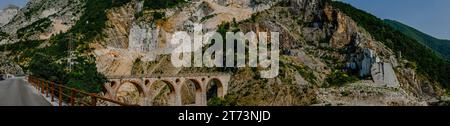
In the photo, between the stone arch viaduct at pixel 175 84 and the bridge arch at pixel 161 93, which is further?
the bridge arch at pixel 161 93

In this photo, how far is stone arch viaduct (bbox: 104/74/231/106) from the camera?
92.3m

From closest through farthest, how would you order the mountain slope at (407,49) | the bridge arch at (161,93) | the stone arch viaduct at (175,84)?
1. the stone arch viaduct at (175,84)
2. the bridge arch at (161,93)
3. the mountain slope at (407,49)

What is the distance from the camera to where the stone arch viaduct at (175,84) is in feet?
303

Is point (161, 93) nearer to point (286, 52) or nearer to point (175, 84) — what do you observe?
point (175, 84)

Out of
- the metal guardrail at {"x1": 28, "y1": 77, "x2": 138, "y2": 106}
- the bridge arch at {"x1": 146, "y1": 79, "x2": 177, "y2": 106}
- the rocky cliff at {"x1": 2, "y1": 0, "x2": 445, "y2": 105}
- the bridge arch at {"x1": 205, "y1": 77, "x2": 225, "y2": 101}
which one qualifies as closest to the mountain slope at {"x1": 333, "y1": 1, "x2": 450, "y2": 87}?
the rocky cliff at {"x1": 2, "y1": 0, "x2": 445, "y2": 105}

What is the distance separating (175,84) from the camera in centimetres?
10462

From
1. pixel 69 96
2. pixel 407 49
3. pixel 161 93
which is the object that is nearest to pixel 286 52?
pixel 161 93

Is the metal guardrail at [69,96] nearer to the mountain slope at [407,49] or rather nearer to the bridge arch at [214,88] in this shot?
the bridge arch at [214,88]

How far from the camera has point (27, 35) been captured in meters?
152

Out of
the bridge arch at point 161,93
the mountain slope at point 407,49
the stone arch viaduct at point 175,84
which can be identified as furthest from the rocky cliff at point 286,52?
the mountain slope at point 407,49
